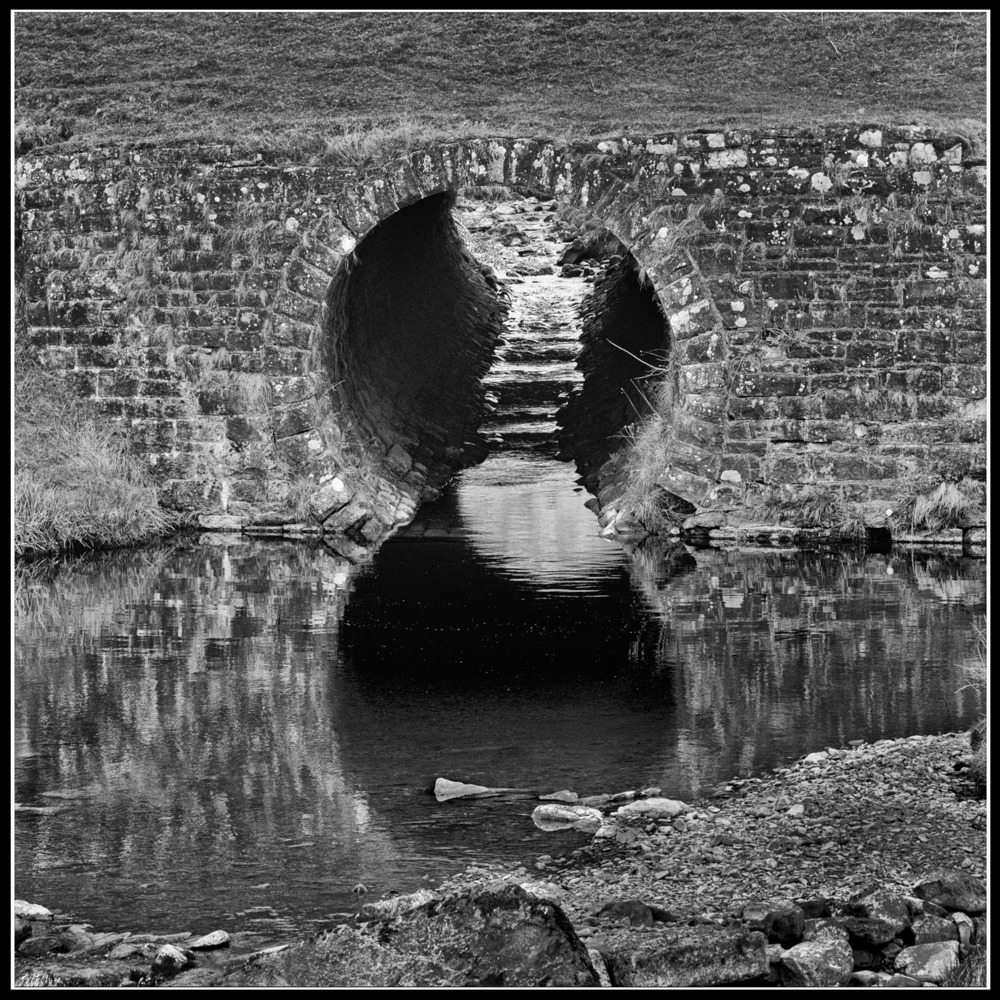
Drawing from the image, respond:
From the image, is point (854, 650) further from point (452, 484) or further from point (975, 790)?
point (452, 484)

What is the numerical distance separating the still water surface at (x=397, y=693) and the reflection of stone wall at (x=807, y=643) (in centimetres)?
3

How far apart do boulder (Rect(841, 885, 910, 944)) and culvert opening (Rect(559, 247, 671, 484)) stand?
10.7 metres

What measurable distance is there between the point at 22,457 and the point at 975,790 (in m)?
10.9

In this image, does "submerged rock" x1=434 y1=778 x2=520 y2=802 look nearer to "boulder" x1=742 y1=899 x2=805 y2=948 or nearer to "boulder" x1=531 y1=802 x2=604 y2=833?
"boulder" x1=531 y1=802 x2=604 y2=833

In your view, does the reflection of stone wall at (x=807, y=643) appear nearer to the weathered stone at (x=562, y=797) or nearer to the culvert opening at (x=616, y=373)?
the weathered stone at (x=562, y=797)

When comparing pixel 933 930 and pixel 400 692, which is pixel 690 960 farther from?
pixel 400 692

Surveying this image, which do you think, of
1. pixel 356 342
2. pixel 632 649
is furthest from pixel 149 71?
pixel 632 649

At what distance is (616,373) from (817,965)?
54.6ft

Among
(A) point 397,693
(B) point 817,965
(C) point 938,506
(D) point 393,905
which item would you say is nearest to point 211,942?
(D) point 393,905

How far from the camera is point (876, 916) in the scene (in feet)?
18.5

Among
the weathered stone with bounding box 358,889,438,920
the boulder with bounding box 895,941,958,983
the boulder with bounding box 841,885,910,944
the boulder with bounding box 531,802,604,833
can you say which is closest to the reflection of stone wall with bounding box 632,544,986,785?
the boulder with bounding box 531,802,604,833

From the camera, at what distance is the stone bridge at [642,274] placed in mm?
14938

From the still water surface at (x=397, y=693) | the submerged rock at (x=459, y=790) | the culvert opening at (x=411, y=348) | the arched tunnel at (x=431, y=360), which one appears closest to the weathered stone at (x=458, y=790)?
the submerged rock at (x=459, y=790)

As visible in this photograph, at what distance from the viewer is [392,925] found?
17.6 ft
